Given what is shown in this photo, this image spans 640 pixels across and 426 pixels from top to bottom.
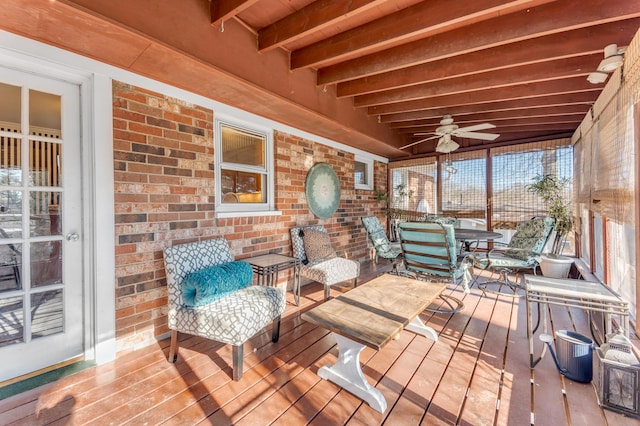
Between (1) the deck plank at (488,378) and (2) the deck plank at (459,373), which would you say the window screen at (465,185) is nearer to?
(2) the deck plank at (459,373)

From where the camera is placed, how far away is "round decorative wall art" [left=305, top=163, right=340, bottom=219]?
4.04 m

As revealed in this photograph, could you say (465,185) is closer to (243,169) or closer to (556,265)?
(556,265)

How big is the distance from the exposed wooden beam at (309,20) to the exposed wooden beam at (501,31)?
2.43 ft

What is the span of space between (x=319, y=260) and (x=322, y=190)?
1238 mm

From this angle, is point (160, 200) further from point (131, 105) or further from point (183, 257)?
point (131, 105)

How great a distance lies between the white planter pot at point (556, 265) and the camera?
153 inches

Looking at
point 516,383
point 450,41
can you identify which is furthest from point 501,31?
→ point 516,383

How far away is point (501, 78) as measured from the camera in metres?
2.84

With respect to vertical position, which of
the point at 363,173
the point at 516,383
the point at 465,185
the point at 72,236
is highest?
the point at 363,173

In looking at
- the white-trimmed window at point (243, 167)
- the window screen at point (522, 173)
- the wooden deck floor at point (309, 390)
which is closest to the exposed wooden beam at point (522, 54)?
the white-trimmed window at point (243, 167)

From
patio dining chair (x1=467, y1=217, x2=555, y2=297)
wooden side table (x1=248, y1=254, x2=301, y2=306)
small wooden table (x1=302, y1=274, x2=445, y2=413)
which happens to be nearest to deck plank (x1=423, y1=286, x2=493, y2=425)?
small wooden table (x1=302, y1=274, x2=445, y2=413)

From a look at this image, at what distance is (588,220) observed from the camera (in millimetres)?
3756

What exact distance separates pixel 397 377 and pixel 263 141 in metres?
2.94

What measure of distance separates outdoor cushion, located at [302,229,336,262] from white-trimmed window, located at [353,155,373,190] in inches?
79.5
